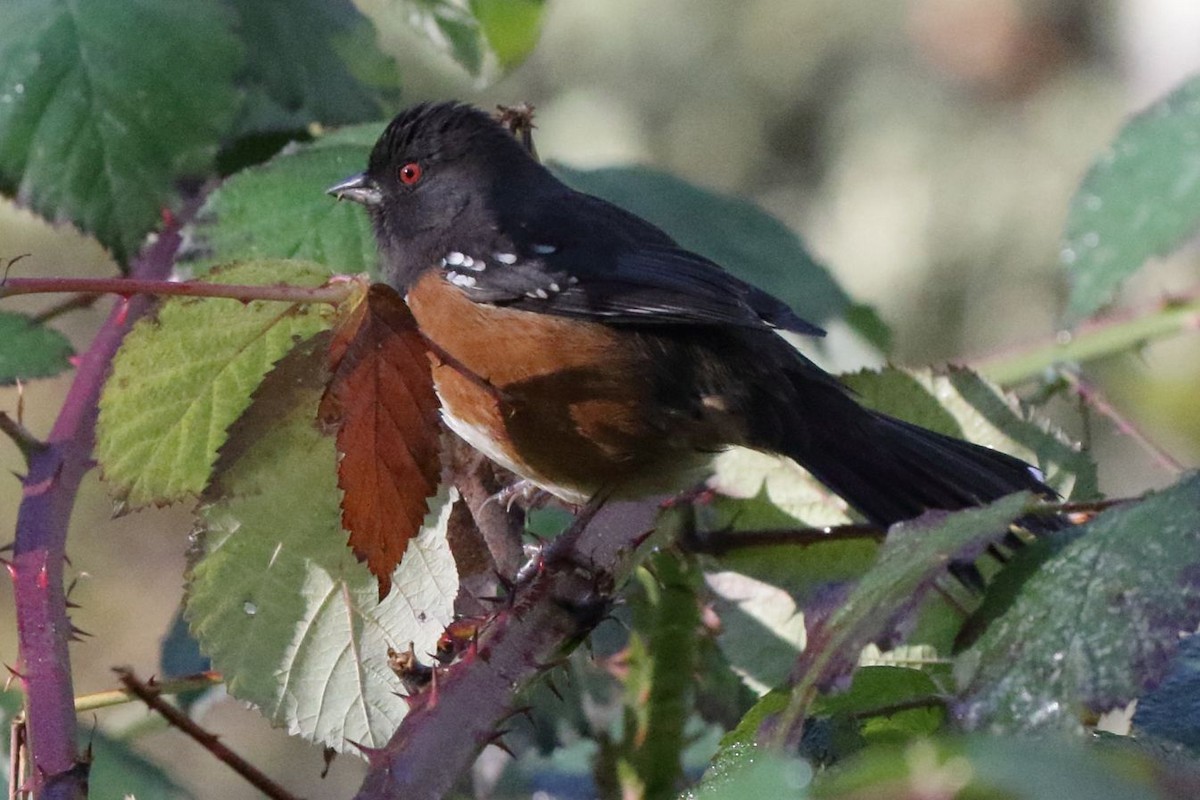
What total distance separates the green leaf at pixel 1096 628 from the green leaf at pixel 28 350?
1.09m

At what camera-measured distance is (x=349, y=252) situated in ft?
6.37

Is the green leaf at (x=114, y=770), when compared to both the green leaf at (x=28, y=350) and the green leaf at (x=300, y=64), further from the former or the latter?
the green leaf at (x=300, y=64)

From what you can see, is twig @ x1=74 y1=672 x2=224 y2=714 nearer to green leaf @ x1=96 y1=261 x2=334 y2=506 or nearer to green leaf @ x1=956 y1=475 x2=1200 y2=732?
green leaf @ x1=96 y1=261 x2=334 y2=506

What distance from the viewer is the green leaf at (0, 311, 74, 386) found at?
157 cm

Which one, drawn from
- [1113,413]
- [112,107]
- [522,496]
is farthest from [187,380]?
[1113,413]

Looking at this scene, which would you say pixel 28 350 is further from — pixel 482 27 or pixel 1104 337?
pixel 1104 337

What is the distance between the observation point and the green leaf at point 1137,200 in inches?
57.3

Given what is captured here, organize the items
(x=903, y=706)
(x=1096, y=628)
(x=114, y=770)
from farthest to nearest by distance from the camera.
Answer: (x=114, y=770), (x=903, y=706), (x=1096, y=628)

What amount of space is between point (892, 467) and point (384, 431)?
1042 mm

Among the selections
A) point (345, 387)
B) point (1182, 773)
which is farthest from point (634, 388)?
point (1182, 773)

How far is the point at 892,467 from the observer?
205cm

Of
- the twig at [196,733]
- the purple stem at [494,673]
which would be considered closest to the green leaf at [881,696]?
the purple stem at [494,673]

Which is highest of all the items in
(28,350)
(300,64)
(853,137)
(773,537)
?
(853,137)

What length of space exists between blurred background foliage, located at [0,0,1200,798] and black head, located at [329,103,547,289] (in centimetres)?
304
